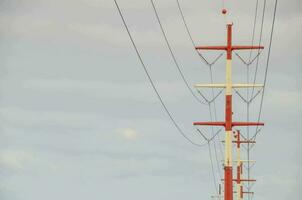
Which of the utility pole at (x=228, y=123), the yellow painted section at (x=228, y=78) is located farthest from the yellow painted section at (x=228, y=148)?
the yellow painted section at (x=228, y=78)

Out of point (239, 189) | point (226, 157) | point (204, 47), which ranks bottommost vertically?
point (226, 157)

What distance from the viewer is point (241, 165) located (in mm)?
127375

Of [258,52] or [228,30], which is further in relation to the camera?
[228,30]

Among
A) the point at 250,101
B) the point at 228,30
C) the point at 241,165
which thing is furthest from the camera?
the point at 241,165

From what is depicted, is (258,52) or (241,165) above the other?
(241,165)

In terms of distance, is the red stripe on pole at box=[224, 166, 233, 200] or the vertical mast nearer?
the red stripe on pole at box=[224, 166, 233, 200]

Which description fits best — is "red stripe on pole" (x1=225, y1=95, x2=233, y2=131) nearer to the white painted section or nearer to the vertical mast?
the vertical mast

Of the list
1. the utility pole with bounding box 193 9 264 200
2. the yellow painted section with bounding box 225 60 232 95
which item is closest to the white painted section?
the utility pole with bounding box 193 9 264 200

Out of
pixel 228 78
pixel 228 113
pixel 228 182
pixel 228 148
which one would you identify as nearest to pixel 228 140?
pixel 228 148

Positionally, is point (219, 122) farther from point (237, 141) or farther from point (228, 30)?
point (237, 141)

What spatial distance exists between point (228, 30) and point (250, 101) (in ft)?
36.6

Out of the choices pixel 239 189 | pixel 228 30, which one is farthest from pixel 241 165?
pixel 228 30

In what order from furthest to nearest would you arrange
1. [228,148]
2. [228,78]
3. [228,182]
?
[228,78] → [228,148] → [228,182]

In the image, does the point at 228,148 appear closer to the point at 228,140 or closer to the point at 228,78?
the point at 228,140
